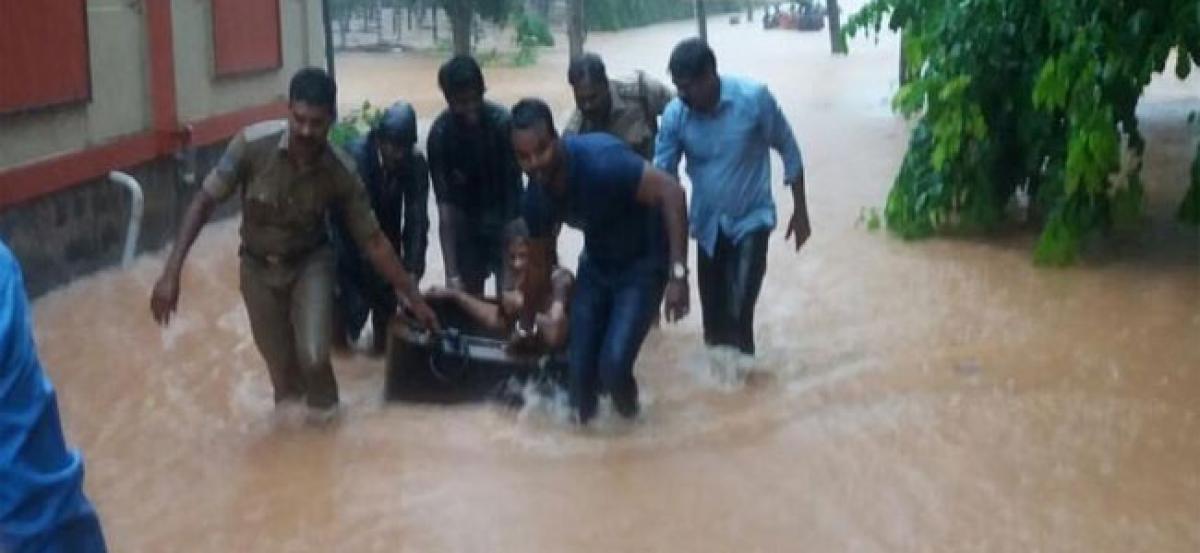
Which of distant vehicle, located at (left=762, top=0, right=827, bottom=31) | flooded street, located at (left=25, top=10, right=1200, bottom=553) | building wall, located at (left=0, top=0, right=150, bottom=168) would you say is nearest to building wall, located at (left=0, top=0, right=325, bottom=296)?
building wall, located at (left=0, top=0, right=150, bottom=168)

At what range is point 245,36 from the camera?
13016mm

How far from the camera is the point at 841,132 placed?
2016cm

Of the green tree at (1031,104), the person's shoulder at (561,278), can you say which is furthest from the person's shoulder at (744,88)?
the green tree at (1031,104)

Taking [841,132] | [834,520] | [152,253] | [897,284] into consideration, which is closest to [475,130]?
[834,520]

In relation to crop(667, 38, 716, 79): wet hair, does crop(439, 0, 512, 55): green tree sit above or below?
below

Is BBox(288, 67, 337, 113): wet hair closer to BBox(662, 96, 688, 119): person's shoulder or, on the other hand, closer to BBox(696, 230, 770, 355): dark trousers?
BBox(662, 96, 688, 119): person's shoulder

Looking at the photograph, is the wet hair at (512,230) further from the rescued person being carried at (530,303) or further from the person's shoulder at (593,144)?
the person's shoulder at (593,144)

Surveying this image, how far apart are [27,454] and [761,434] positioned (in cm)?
497

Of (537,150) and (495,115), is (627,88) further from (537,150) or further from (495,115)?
(537,150)

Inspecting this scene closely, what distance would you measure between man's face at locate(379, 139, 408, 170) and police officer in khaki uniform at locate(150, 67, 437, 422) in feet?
2.38

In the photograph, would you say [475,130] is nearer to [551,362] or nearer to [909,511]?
[551,362]

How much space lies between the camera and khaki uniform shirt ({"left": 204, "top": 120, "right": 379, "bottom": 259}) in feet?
22.2

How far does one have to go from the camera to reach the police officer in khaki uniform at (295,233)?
21.5ft

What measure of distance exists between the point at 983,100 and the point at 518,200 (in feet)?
14.2
